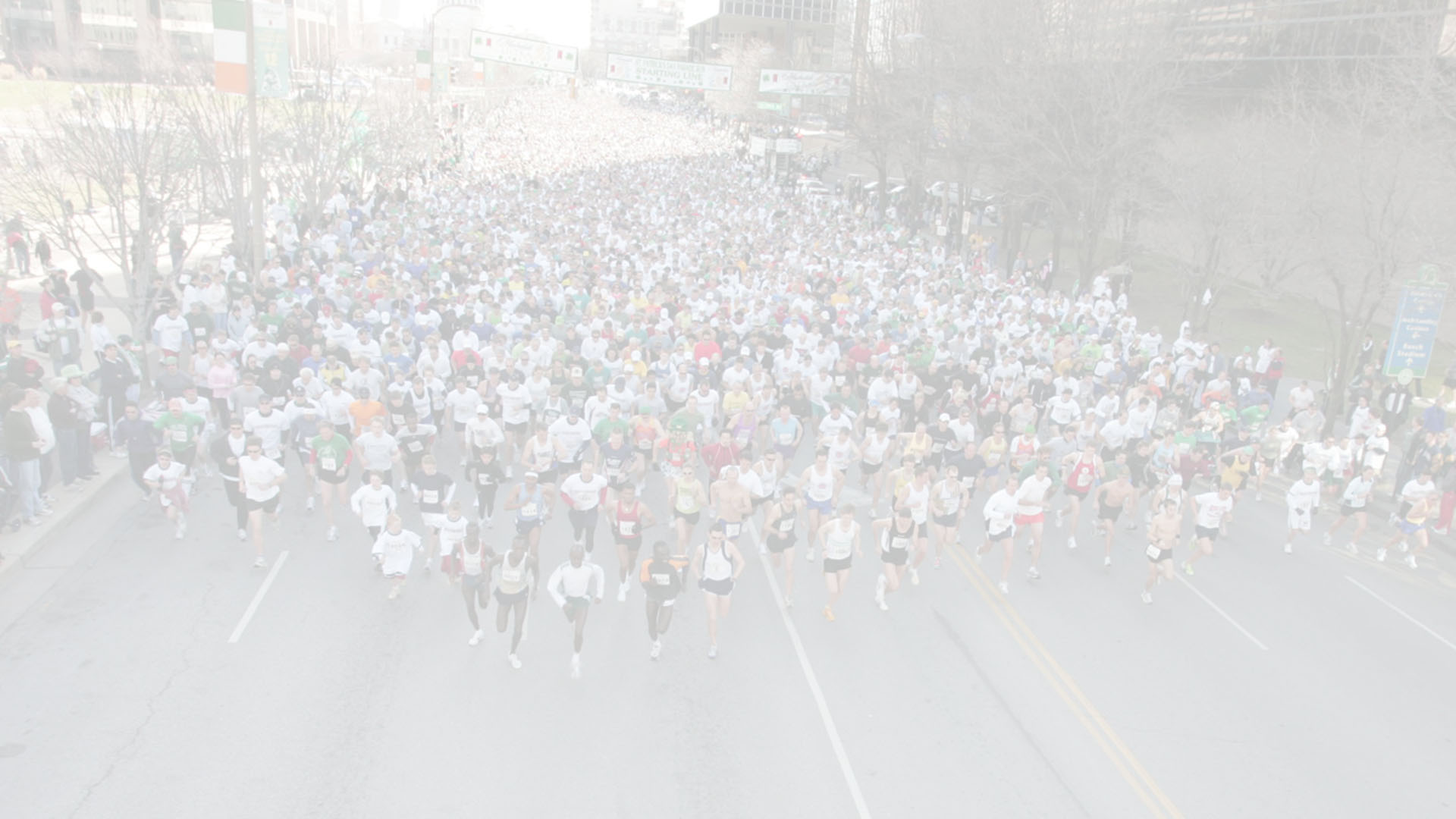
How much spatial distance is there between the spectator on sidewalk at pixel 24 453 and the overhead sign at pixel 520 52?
28990mm

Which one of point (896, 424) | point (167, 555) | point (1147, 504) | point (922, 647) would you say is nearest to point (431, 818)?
point (922, 647)

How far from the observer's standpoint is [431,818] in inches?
306

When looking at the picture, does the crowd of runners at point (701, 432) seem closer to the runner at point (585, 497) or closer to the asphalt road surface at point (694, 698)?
the runner at point (585, 497)

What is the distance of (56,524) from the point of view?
1220 centimetres

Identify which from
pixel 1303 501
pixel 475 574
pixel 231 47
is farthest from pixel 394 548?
pixel 231 47

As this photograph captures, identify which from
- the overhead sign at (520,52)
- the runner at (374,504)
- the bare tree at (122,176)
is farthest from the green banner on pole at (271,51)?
the overhead sign at (520,52)

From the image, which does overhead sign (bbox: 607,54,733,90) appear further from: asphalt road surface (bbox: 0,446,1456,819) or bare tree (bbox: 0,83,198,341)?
asphalt road surface (bbox: 0,446,1456,819)

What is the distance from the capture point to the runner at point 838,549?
11109 millimetres

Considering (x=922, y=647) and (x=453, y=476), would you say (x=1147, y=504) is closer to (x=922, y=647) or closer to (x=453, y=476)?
(x=922, y=647)

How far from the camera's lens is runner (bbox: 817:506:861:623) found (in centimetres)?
1111

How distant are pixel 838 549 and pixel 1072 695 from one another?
269 centimetres

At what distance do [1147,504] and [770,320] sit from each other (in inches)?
292

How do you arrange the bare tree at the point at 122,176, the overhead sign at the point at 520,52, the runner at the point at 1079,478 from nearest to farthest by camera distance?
the runner at the point at 1079,478 < the bare tree at the point at 122,176 < the overhead sign at the point at 520,52

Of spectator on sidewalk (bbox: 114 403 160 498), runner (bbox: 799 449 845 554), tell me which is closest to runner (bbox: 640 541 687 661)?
runner (bbox: 799 449 845 554)
